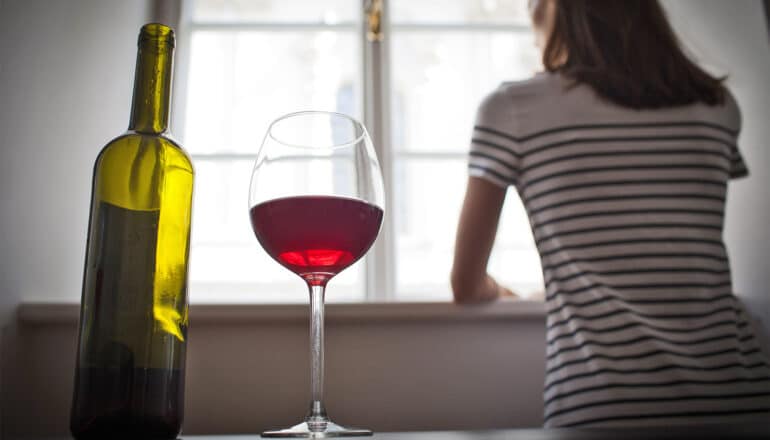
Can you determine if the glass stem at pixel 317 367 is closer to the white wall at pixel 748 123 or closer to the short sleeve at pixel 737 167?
the short sleeve at pixel 737 167

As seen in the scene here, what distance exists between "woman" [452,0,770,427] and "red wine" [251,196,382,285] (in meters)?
0.43

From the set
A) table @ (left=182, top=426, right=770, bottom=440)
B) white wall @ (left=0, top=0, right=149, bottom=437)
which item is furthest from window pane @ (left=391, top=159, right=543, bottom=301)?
table @ (left=182, top=426, right=770, bottom=440)

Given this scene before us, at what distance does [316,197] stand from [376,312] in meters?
0.59

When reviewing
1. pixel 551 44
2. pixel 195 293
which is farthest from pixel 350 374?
pixel 551 44

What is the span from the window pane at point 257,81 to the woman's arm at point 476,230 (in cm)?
65

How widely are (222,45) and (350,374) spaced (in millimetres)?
989

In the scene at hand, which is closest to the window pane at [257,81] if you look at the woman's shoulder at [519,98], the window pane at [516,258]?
the window pane at [516,258]

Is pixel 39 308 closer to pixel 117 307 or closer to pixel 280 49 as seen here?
pixel 117 307

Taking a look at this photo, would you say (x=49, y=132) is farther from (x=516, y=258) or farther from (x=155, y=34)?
(x=516, y=258)

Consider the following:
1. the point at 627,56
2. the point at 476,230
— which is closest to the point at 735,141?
the point at 627,56

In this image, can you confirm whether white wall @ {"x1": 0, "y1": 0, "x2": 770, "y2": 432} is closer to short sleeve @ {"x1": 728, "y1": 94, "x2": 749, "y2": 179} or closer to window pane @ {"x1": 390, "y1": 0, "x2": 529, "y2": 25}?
short sleeve @ {"x1": 728, "y1": 94, "x2": 749, "y2": 179}

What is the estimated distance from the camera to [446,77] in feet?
5.56

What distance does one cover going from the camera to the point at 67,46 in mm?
1178

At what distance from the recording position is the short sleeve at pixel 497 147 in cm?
105
